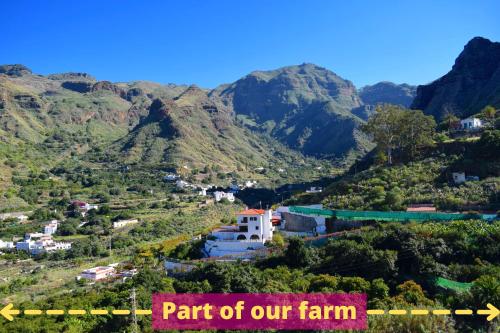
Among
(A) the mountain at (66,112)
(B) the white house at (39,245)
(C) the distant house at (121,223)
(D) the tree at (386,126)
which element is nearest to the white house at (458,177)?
(D) the tree at (386,126)

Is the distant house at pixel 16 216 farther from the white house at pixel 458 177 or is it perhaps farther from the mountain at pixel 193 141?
the white house at pixel 458 177

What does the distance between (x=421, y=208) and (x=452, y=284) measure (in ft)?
40.5

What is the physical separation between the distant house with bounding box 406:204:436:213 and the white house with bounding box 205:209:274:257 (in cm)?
1022

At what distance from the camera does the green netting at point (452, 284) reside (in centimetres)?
1756

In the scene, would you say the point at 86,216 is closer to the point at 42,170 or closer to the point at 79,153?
the point at 42,170

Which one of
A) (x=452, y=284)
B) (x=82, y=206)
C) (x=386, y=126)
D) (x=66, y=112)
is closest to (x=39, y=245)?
(x=82, y=206)

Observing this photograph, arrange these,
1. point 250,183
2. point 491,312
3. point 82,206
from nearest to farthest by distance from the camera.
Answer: point 491,312 < point 82,206 < point 250,183

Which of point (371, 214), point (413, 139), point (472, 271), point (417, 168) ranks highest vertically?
point (413, 139)

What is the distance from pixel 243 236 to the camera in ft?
103

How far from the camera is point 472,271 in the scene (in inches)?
773

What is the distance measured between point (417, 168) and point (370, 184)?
4614mm

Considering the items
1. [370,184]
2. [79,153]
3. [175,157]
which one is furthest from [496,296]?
[79,153]

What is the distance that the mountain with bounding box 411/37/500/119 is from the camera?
78875 millimetres

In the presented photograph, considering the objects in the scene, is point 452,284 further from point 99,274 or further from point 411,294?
point 99,274
